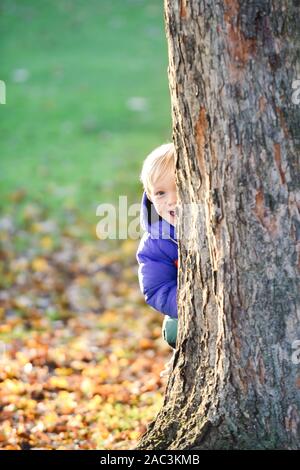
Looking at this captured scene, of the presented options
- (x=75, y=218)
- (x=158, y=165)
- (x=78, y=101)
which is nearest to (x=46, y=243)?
(x=75, y=218)

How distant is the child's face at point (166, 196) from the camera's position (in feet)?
13.5

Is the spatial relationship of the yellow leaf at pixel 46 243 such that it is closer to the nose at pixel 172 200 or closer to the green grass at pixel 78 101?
the green grass at pixel 78 101

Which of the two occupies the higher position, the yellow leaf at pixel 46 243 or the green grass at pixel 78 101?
the green grass at pixel 78 101

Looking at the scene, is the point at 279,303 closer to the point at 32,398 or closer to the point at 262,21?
the point at 262,21

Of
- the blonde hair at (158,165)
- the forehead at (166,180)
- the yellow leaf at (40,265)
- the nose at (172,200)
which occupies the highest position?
the blonde hair at (158,165)

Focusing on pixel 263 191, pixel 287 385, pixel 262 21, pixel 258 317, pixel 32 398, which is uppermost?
pixel 262 21

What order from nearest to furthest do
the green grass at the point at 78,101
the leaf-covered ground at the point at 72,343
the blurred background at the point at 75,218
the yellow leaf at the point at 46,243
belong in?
the leaf-covered ground at the point at 72,343, the blurred background at the point at 75,218, the yellow leaf at the point at 46,243, the green grass at the point at 78,101

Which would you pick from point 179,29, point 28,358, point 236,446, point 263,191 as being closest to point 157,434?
point 236,446

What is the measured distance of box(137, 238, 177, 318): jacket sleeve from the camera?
4.18 meters

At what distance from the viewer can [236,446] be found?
3.46m

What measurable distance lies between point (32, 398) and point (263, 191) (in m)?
3.00

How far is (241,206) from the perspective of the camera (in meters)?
3.33

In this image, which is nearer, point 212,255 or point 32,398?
point 212,255

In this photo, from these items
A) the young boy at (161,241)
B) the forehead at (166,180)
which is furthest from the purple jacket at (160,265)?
the forehead at (166,180)
